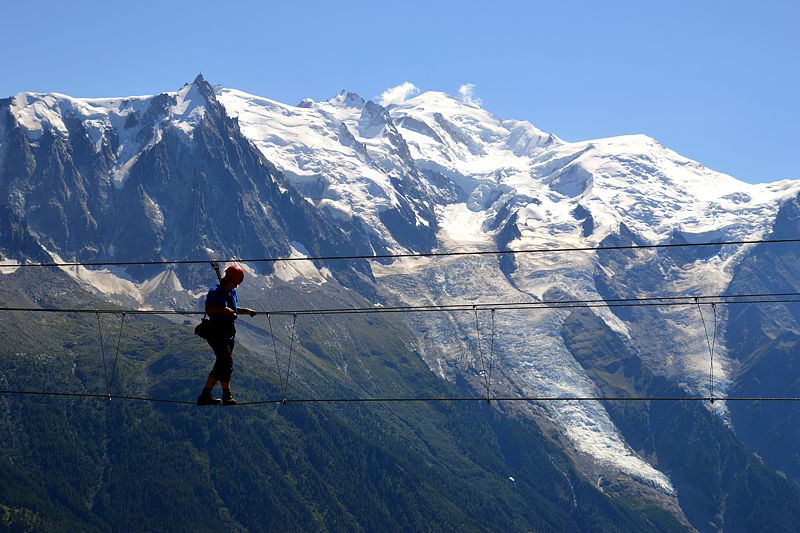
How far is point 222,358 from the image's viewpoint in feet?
118

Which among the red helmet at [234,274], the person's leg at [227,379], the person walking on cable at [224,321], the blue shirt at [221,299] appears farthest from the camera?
the person's leg at [227,379]

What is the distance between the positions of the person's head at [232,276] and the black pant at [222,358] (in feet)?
6.46

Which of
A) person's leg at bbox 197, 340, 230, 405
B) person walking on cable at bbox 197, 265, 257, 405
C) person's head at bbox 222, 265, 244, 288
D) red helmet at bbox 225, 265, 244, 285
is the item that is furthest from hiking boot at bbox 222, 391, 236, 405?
red helmet at bbox 225, 265, 244, 285

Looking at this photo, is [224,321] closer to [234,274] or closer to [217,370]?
[217,370]

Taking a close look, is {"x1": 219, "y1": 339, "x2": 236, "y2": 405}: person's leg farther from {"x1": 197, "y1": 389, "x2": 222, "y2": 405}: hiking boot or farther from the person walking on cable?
{"x1": 197, "y1": 389, "x2": 222, "y2": 405}: hiking boot

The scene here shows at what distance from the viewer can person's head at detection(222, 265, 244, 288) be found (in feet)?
111

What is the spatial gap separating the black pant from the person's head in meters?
1.97

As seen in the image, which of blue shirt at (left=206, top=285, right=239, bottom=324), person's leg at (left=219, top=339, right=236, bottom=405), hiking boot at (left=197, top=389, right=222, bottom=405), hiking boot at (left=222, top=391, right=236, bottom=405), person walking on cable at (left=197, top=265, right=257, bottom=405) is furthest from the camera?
hiking boot at (left=197, top=389, right=222, bottom=405)

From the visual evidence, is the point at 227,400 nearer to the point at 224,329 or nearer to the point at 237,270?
the point at 224,329

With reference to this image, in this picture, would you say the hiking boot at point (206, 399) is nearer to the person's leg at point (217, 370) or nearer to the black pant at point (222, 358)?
the person's leg at point (217, 370)

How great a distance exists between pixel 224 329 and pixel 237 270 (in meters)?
2.68

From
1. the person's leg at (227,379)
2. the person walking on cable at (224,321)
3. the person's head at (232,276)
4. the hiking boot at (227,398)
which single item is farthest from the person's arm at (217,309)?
the hiking boot at (227,398)

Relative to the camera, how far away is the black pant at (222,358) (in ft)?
117

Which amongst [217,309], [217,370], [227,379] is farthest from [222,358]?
[217,309]
